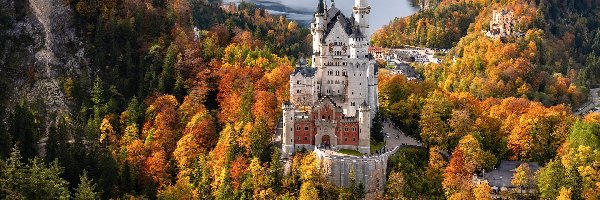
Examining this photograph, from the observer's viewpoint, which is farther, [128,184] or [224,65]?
[224,65]

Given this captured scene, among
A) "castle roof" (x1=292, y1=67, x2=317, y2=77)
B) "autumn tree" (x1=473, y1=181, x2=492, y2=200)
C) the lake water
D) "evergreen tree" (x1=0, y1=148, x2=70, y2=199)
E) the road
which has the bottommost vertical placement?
the road

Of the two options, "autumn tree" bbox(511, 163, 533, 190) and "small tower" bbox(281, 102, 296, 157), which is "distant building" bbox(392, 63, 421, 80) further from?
"autumn tree" bbox(511, 163, 533, 190)

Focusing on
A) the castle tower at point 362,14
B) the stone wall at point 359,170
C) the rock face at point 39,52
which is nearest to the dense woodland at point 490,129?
the stone wall at point 359,170

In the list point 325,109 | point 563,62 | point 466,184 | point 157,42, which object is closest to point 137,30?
point 157,42

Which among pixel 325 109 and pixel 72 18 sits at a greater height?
pixel 72 18

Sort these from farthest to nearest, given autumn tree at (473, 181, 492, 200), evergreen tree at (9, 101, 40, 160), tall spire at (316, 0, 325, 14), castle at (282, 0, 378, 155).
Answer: evergreen tree at (9, 101, 40, 160)
tall spire at (316, 0, 325, 14)
castle at (282, 0, 378, 155)
autumn tree at (473, 181, 492, 200)

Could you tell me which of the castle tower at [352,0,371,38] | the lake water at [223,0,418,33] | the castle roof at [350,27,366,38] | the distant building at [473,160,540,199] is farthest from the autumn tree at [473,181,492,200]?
the lake water at [223,0,418,33]

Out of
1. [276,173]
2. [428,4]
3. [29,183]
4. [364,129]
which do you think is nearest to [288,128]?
[276,173]

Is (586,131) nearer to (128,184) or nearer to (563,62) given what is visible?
(128,184)
